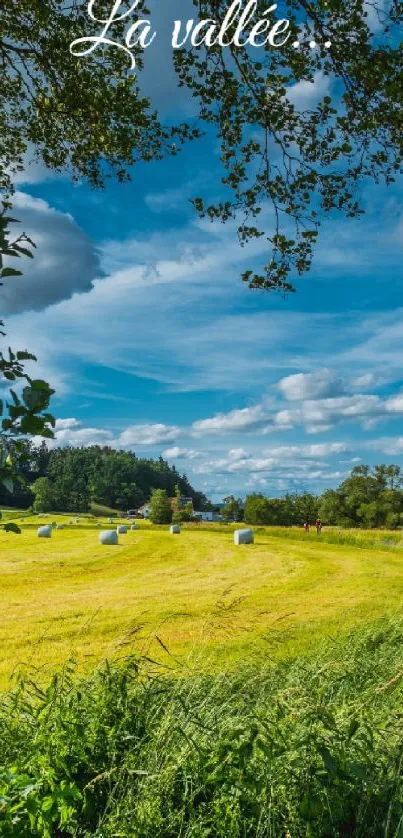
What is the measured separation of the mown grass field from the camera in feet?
33.5

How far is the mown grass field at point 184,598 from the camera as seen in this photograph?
10216mm

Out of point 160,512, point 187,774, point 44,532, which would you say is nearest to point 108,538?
point 44,532

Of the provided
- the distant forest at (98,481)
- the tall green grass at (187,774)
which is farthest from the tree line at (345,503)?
the tall green grass at (187,774)

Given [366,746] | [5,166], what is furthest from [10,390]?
[5,166]

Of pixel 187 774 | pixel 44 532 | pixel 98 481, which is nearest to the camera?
pixel 187 774

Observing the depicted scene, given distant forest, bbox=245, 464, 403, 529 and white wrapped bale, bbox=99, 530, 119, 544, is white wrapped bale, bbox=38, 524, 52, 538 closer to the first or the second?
white wrapped bale, bbox=99, 530, 119, 544

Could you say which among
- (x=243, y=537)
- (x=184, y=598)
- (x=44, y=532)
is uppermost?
(x=243, y=537)

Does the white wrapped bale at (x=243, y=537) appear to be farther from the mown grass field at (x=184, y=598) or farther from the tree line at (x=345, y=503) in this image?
the tree line at (x=345, y=503)

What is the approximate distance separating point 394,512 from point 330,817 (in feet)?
230

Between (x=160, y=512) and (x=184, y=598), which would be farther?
(x=160, y=512)

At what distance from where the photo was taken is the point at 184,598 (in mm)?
17312

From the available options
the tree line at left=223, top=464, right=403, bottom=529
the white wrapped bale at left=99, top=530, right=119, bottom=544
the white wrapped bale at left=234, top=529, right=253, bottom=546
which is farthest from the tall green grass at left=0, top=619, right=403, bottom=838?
the tree line at left=223, top=464, right=403, bottom=529

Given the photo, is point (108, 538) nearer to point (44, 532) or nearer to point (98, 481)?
point (44, 532)

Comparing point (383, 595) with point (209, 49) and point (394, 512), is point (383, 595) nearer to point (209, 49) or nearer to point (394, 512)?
point (209, 49)
